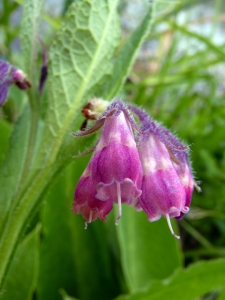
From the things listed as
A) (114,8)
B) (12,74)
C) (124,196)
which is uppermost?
(114,8)

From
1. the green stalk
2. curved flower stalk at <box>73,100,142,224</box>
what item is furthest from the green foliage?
curved flower stalk at <box>73,100,142,224</box>

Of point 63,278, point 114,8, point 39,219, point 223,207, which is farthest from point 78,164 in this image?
point 223,207

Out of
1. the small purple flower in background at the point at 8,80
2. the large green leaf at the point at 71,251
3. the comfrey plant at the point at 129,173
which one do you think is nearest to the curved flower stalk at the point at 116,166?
the comfrey plant at the point at 129,173

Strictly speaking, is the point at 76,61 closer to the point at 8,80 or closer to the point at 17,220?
the point at 8,80

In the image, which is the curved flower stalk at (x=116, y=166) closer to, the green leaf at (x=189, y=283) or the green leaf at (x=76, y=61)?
the green leaf at (x=76, y=61)

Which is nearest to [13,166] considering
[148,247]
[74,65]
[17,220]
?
[17,220]

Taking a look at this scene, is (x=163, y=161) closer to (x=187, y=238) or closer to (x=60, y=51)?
(x=60, y=51)
